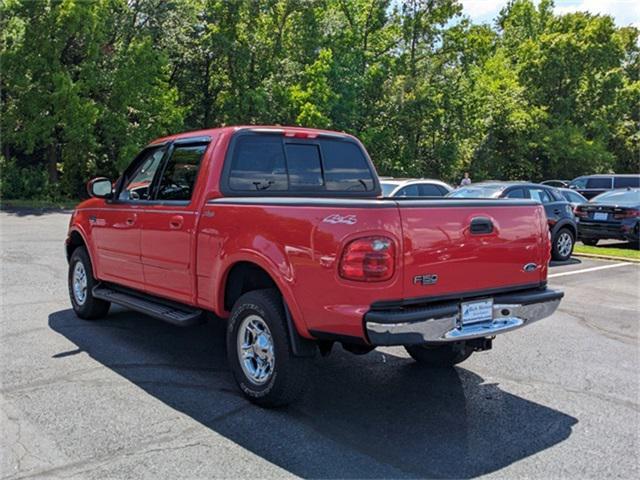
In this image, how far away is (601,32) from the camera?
3897 cm

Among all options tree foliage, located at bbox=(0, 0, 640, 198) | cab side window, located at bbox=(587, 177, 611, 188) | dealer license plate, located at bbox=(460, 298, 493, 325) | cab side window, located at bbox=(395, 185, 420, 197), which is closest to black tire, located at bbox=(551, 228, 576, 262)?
cab side window, located at bbox=(395, 185, 420, 197)

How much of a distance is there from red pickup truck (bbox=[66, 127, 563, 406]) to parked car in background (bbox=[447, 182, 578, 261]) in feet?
23.0

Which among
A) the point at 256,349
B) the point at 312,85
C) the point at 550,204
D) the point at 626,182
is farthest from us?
the point at 312,85

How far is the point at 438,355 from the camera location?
5305 millimetres

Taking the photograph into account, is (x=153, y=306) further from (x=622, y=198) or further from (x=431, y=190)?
(x=622, y=198)

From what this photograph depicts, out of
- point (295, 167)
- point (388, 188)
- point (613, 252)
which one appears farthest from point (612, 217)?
point (295, 167)

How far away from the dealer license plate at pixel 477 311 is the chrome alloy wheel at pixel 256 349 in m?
1.35

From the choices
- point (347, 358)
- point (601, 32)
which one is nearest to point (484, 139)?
point (601, 32)

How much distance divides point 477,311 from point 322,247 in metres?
1.19

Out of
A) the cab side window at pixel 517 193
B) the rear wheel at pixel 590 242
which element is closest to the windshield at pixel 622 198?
the rear wheel at pixel 590 242

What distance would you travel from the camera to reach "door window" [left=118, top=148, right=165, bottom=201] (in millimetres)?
5867

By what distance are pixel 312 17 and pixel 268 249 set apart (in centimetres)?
3038

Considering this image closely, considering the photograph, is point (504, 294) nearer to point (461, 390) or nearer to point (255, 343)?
point (461, 390)

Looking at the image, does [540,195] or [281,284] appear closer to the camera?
[281,284]
